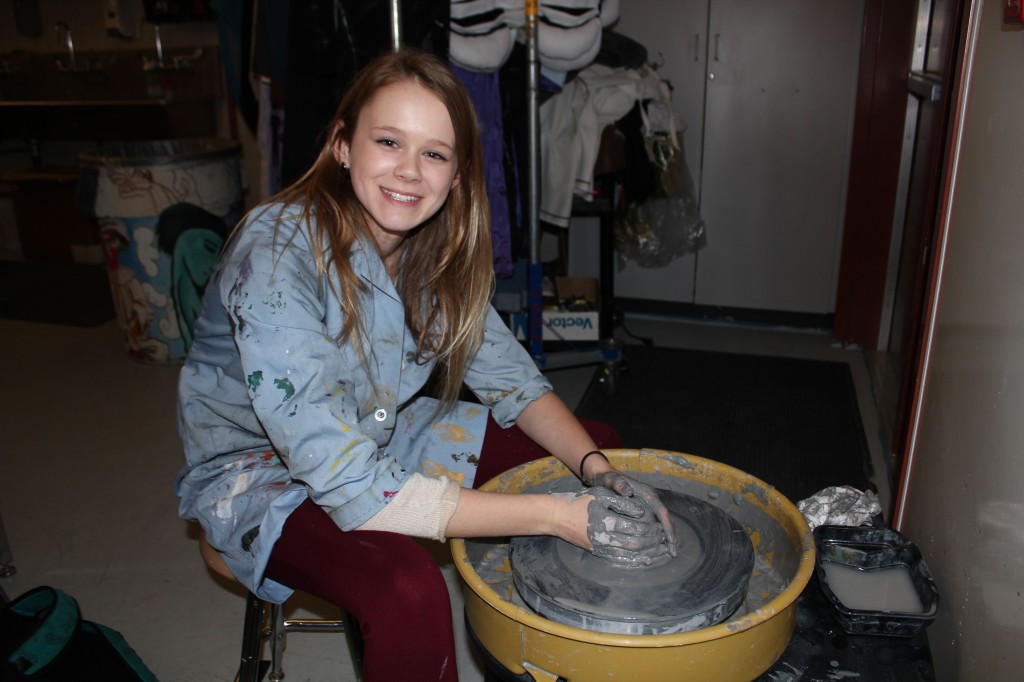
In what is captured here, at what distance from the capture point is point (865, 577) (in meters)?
1.16

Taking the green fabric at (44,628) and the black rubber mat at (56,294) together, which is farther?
the black rubber mat at (56,294)

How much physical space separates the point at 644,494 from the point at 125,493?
1664mm

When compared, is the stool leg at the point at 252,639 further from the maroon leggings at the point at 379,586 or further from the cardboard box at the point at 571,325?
the cardboard box at the point at 571,325

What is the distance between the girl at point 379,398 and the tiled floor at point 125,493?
0.56 meters

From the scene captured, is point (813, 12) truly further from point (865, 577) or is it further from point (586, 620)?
point (586, 620)

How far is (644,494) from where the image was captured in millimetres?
1080

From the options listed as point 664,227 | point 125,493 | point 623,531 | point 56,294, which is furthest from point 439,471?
point 56,294

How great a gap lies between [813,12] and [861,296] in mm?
1097

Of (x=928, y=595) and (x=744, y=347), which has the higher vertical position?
(x=928, y=595)

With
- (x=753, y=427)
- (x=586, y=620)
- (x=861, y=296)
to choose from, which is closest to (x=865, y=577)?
(x=586, y=620)

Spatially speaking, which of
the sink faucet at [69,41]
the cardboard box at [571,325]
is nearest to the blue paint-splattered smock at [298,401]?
the cardboard box at [571,325]

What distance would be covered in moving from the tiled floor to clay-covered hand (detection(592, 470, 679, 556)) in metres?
0.59

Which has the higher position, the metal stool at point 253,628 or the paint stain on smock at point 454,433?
the paint stain on smock at point 454,433

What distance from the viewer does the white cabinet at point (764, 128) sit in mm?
3000
